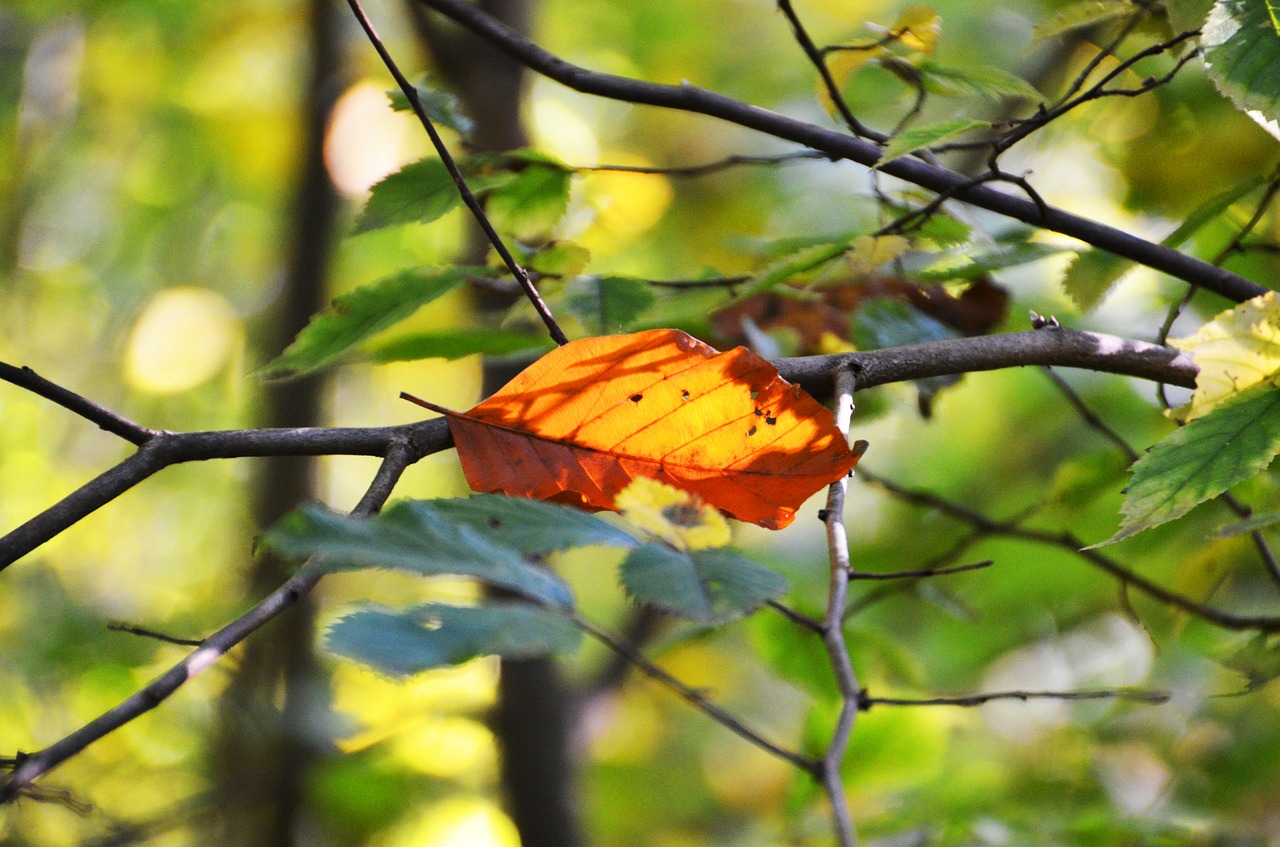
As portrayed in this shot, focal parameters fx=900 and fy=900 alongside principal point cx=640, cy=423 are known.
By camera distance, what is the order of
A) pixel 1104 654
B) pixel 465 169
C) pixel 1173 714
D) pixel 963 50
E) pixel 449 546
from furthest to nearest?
pixel 1104 654
pixel 963 50
pixel 1173 714
pixel 465 169
pixel 449 546

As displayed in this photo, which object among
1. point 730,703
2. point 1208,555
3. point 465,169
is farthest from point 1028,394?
point 730,703

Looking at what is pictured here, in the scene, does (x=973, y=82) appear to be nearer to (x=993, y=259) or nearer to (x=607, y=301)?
(x=993, y=259)

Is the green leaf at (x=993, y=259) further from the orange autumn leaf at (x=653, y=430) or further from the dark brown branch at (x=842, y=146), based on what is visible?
the orange autumn leaf at (x=653, y=430)

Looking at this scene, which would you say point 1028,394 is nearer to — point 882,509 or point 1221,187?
point 882,509

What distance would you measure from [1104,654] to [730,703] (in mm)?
1290

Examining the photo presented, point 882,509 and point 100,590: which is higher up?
point 100,590

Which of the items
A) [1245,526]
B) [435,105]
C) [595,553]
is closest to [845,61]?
[435,105]

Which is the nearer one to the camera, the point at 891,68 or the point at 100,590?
the point at 891,68

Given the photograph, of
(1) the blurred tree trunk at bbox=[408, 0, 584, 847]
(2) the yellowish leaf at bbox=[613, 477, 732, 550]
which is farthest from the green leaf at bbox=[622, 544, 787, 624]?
(1) the blurred tree trunk at bbox=[408, 0, 584, 847]

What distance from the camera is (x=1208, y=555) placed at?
75 centimetres

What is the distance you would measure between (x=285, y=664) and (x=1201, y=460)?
139 cm

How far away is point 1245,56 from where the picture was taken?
441 mm

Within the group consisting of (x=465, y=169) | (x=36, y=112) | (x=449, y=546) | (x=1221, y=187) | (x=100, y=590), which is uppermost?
(x=36, y=112)

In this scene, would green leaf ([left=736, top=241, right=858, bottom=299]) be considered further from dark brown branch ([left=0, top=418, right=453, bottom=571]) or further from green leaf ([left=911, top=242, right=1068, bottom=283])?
dark brown branch ([left=0, top=418, right=453, bottom=571])
